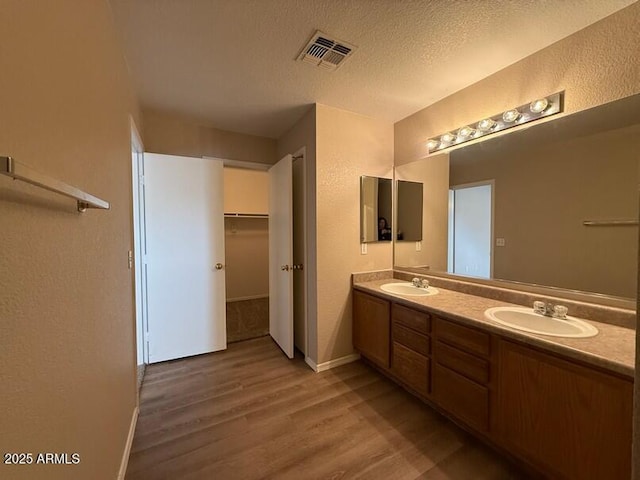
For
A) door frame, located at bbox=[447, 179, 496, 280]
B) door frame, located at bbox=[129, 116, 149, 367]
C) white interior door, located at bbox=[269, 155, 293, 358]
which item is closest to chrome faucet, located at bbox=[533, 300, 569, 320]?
door frame, located at bbox=[447, 179, 496, 280]

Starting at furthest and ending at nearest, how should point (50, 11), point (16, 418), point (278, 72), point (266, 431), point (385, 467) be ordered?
point (278, 72) → point (266, 431) → point (385, 467) → point (50, 11) → point (16, 418)

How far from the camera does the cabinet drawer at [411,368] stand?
1.87m

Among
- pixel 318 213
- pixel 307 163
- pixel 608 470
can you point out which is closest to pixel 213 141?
pixel 307 163

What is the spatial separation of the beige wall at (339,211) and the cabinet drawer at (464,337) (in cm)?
102

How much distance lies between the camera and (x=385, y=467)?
4.82ft

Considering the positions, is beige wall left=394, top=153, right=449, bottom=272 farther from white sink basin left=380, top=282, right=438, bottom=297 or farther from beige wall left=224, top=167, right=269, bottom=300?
beige wall left=224, top=167, right=269, bottom=300

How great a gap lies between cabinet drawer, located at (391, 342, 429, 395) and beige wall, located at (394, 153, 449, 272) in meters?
0.85

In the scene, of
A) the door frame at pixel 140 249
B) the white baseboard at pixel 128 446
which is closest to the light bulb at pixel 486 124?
the door frame at pixel 140 249

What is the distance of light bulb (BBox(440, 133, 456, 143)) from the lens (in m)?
2.24

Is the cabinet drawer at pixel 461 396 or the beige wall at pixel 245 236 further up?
the beige wall at pixel 245 236

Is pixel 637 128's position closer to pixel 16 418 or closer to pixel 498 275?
pixel 498 275

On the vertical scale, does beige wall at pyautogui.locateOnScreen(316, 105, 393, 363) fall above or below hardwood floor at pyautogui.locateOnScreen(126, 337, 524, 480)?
above

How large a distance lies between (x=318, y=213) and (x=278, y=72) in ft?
3.76

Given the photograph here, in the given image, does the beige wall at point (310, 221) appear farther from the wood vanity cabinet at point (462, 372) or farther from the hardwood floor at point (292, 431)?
the wood vanity cabinet at point (462, 372)
